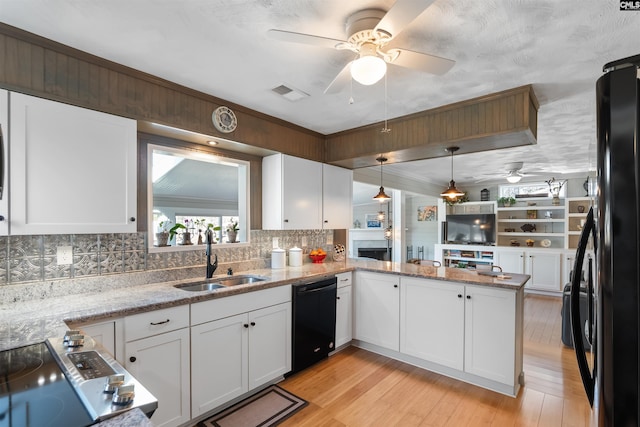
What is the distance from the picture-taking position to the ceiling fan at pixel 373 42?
146 cm

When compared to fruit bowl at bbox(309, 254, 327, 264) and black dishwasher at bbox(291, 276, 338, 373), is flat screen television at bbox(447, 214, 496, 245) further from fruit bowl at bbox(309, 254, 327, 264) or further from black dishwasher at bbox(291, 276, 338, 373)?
black dishwasher at bbox(291, 276, 338, 373)

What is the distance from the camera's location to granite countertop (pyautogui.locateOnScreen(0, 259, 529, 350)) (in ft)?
4.92

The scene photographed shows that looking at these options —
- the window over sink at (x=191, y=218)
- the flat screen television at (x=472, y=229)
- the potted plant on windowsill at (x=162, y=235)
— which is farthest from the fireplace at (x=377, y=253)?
the potted plant on windowsill at (x=162, y=235)

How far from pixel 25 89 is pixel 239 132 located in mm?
1463

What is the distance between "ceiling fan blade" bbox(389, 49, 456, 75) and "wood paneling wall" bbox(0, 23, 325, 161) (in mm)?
1631

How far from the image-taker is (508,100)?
251 cm

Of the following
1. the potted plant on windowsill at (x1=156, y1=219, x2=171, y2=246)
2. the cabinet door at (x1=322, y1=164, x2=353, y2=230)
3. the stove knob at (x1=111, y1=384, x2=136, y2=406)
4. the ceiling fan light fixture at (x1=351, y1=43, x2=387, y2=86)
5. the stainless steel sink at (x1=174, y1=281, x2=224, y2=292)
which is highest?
the ceiling fan light fixture at (x1=351, y1=43, x2=387, y2=86)

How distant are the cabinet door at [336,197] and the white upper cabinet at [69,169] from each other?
6.99 feet

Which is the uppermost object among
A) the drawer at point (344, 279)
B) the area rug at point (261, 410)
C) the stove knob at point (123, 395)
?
the stove knob at point (123, 395)

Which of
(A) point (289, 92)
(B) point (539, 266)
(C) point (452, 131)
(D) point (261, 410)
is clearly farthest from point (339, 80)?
(B) point (539, 266)

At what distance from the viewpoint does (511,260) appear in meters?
6.88

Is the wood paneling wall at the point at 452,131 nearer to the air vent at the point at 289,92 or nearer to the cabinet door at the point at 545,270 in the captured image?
the air vent at the point at 289,92

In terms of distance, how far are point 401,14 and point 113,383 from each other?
174cm

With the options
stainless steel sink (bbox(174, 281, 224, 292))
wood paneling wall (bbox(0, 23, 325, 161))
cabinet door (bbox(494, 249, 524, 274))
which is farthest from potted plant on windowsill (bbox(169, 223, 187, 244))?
cabinet door (bbox(494, 249, 524, 274))
